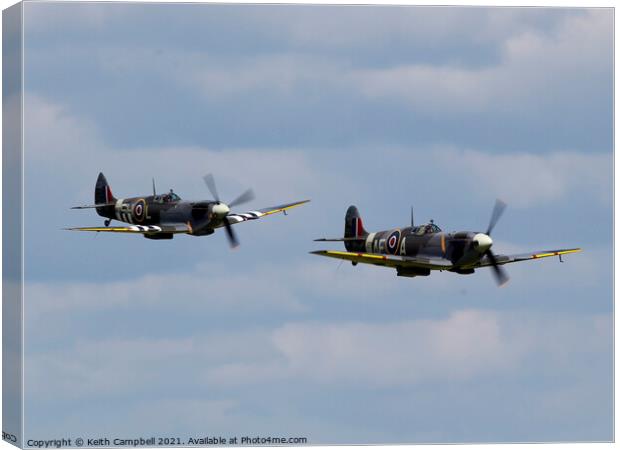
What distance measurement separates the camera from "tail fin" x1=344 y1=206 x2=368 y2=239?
5256 centimetres

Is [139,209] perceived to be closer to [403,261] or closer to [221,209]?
[221,209]

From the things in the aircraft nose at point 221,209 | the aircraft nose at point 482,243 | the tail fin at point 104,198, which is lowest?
the aircraft nose at point 482,243

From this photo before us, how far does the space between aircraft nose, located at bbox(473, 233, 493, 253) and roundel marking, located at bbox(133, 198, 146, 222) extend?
44.3 ft

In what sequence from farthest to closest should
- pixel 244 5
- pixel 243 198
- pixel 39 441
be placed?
pixel 243 198 < pixel 244 5 < pixel 39 441

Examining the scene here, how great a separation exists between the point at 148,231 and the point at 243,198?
11.8ft

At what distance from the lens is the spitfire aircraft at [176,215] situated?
5206 cm

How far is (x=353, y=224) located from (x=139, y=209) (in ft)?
25.4

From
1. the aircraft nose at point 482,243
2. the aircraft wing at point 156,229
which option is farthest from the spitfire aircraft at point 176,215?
the aircraft nose at point 482,243

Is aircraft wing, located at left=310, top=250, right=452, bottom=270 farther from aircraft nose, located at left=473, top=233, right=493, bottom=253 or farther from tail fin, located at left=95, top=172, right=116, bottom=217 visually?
tail fin, located at left=95, top=172, right=116, bottom=217

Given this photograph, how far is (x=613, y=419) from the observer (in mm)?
46594

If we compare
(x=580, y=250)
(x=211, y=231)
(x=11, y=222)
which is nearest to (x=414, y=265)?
(x=580, y=250)

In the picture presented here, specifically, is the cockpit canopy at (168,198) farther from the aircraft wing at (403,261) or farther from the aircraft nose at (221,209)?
the aircraft wing at (403,261)

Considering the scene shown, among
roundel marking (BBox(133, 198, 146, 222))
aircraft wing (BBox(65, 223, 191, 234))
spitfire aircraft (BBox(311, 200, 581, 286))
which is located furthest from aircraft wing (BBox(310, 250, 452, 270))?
roundel marking (BBox(133, 198, 146, 222))

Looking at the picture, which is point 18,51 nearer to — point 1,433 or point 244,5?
point 244,5
